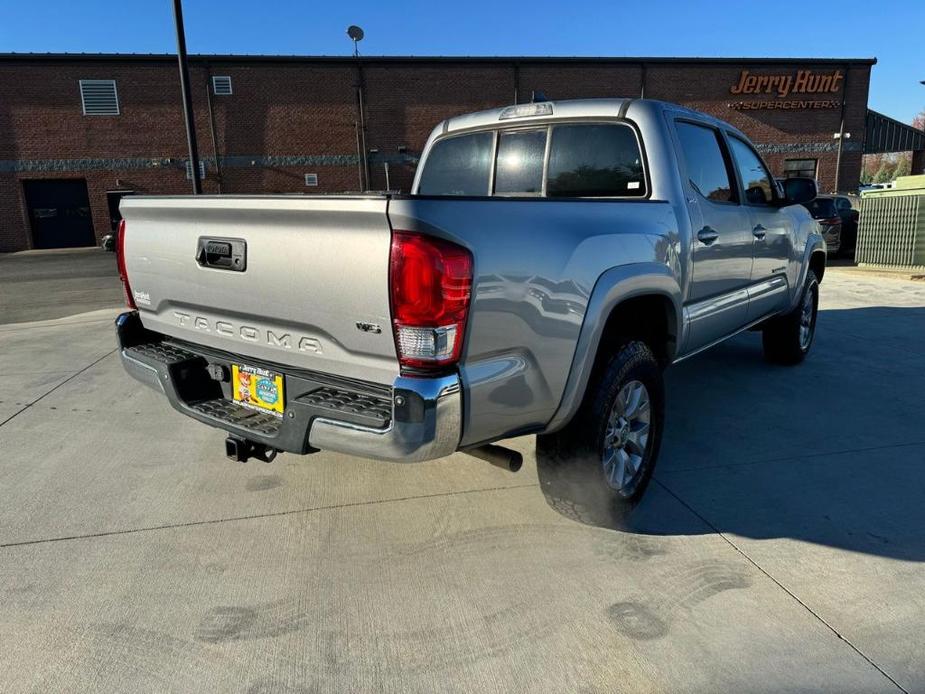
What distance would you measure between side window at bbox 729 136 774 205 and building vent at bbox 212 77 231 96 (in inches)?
966

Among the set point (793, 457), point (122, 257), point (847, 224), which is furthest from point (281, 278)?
point (847, 224)

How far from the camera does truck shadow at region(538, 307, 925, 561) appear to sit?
293 centimetres

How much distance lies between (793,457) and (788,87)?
30.4 meters

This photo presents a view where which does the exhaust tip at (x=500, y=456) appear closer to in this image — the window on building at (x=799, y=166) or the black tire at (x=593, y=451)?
the black tire at (x=593, y=451)

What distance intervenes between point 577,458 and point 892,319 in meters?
6.58

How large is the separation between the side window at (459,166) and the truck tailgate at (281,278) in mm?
1839

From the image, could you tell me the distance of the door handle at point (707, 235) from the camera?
3.48 m

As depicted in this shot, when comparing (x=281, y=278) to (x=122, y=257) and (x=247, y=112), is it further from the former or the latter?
(x=247, y=112)

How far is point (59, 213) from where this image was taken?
24688 millimetres

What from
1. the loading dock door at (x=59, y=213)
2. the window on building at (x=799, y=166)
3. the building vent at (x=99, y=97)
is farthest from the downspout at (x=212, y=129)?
the window on building at (x=799, y=166)

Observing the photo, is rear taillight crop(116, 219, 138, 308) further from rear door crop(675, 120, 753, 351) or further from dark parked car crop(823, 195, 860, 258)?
dark parked car crop(823, 195, 860, 258)

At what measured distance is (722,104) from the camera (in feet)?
92.0

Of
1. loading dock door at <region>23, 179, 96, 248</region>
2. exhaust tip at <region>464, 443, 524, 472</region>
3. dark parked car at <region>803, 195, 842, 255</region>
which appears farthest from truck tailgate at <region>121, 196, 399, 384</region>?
loading dock door at <region>23, 179, 96, 248</region>

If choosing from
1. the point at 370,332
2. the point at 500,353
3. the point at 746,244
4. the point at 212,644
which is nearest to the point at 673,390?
the point at 746,244
